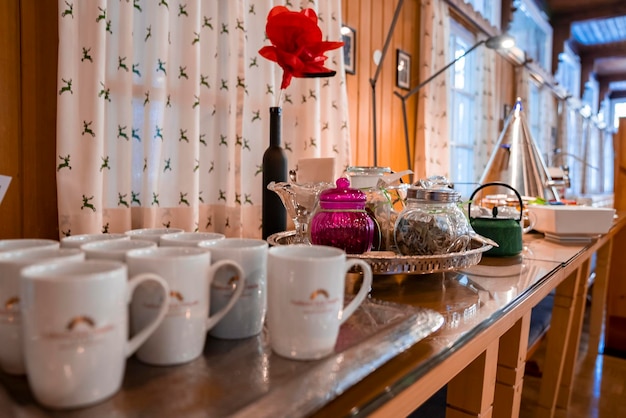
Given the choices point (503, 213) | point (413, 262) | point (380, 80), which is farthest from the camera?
point (380, 80)

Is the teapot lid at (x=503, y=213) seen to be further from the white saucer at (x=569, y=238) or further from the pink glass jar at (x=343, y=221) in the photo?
the pink glass jar at (x=343, y=221)

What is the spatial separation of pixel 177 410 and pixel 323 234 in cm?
47

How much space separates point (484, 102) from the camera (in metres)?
3.82

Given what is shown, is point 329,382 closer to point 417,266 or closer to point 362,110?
point 417,266

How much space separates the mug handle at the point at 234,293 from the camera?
0.46m

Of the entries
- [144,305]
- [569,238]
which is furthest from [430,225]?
[569,238]

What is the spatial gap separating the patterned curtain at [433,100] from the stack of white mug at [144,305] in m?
2.40

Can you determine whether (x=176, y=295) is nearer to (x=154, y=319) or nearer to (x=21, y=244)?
(x=154, y=319)

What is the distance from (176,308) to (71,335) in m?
0.10

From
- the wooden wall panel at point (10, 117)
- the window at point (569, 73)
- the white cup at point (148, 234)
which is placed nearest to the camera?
the white cup at point (148, 234)

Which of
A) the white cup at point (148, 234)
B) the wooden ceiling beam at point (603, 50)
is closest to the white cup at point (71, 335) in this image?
the white cup at point (148, 234)

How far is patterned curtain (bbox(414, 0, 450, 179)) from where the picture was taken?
2.81 metres

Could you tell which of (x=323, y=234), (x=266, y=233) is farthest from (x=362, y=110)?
(x=323, y=234)

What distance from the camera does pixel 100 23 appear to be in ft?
3.57
